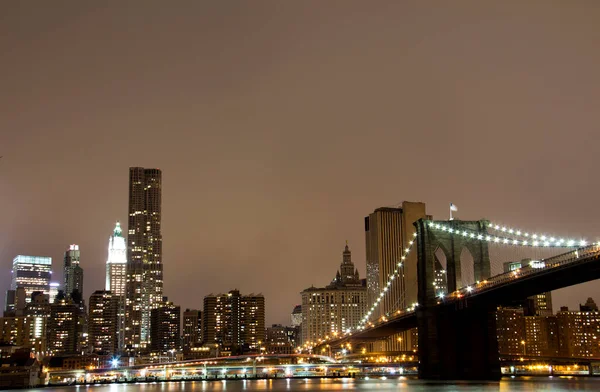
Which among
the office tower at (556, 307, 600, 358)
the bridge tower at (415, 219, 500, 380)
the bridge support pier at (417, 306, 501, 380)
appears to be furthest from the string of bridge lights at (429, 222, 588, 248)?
the office tower at (556, 307, 600, 358)

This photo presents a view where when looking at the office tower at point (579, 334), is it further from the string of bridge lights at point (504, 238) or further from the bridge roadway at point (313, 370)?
the string of bridge lights at point (504, 238)

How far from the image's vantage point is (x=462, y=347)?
246 ft

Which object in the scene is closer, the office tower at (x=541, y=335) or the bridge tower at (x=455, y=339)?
the bridge tower at (x=455, y=339)

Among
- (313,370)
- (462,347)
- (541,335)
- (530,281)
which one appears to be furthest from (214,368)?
(541,335)

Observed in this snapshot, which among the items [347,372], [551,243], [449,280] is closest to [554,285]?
[551,243]

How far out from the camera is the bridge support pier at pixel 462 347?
74.2m

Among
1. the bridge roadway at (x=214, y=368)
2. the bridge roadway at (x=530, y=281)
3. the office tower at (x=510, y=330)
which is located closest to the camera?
the bridge roadway at (x=530, y=281)

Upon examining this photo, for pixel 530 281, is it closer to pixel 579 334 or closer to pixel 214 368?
pixel 214 368

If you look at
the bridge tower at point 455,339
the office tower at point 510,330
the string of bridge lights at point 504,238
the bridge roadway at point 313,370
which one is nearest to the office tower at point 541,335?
the office tower at point 510,330

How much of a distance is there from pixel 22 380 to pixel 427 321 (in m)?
55.4

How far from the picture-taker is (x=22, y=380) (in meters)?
99.7

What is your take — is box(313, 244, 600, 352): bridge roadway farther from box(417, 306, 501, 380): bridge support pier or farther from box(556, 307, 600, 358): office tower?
box(556, 307, 600, 358): office tower

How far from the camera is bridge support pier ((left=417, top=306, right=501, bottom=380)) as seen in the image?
74250mm

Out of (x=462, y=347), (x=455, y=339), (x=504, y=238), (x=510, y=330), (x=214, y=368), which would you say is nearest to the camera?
(x=462, y=347)
